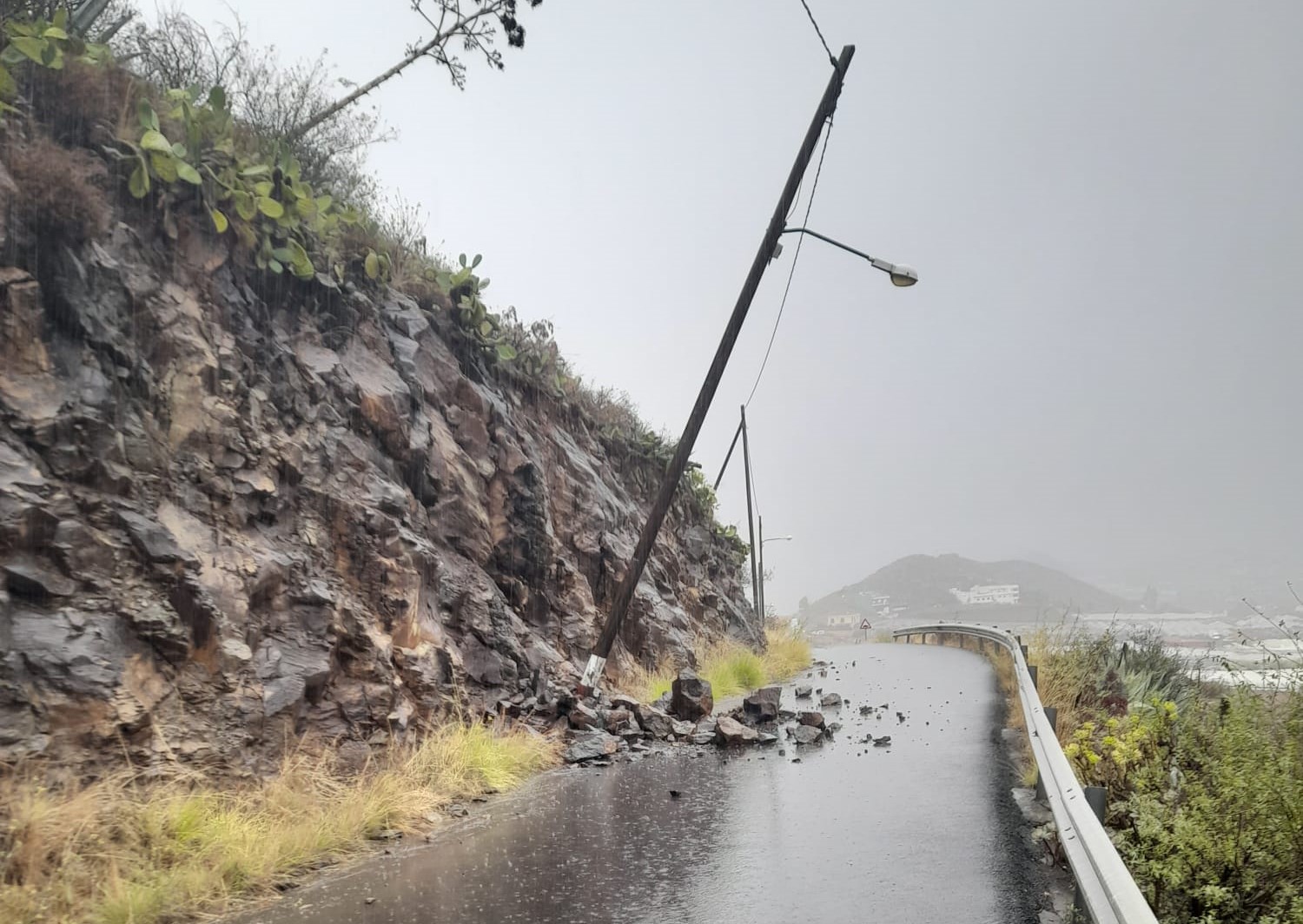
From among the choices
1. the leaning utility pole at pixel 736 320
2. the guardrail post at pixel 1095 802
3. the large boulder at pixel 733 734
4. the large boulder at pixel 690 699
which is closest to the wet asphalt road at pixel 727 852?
the guardrail post at pixel 1095 802

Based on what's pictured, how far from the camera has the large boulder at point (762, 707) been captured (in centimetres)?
1295

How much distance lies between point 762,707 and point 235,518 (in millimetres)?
8035

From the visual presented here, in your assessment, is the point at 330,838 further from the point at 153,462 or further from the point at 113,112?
the point at 113,112

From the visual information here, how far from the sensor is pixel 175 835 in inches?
227

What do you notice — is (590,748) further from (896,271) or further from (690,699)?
(896,271)

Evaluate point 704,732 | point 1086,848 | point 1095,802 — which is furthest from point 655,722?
point 1086,848

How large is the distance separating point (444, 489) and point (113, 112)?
5.90 metres

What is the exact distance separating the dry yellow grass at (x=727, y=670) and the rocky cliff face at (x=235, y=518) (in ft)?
7.48

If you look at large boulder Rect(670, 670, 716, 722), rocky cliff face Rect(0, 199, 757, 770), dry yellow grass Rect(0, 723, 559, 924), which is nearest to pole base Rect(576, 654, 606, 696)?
rocky cliff face Rect(0, 199, 757, 770)

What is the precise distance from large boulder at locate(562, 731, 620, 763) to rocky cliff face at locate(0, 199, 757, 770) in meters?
1.18

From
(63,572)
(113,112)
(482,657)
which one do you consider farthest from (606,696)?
(113,112)

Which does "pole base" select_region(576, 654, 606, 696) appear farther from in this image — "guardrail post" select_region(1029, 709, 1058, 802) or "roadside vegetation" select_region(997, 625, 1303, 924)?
"roadside vegetation" select_region(997, 625, 1303, 924)

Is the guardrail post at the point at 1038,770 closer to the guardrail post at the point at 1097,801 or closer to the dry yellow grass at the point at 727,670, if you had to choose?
the guardrail post at the point at 1097,801

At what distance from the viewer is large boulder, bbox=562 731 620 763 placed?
1059 centimetres
